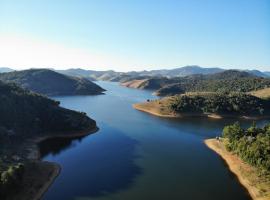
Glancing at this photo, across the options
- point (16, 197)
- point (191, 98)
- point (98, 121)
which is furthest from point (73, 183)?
point (191, 98)

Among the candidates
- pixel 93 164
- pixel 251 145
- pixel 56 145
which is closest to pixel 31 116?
pixel 56 145

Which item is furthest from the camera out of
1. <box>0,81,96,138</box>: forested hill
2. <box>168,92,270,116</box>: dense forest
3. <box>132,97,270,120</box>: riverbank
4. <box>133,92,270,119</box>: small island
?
<box>168,92,270,116</box>: dense forest

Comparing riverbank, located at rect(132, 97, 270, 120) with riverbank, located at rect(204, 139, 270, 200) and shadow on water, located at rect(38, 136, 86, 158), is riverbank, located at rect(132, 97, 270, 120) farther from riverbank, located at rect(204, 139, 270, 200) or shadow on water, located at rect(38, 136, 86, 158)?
riverbank, located at rect(204, 139, 270, 200)

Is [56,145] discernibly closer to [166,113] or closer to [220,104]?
Result: [166,113]

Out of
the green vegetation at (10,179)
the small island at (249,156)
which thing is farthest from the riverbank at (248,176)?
the green vegetation at (10,179)

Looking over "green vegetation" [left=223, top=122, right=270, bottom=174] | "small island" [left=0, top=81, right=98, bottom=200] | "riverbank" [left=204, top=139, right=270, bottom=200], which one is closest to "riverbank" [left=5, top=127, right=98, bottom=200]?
"small island" [left=0, top=81, right=98, bottom=200]

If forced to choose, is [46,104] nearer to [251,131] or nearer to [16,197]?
[16,197]
